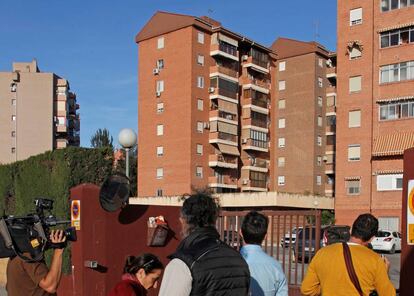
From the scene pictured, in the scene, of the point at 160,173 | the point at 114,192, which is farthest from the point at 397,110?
the point at 114,192

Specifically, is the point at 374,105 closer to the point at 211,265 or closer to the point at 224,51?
the point at 224,51

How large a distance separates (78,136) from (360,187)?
203 feet

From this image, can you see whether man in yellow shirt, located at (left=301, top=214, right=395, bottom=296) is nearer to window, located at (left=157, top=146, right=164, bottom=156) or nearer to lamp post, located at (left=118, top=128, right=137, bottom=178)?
lamp post, located at (left=118, top=128, right=137, bottom=178)

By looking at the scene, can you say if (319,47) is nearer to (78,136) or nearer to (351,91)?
(351,91)

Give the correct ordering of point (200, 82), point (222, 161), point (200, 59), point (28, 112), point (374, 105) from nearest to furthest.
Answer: point (374, 105)
point (200, 59)
point (200, 82)
point (222, 161)
point (28, 112)

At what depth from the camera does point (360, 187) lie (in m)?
39.9

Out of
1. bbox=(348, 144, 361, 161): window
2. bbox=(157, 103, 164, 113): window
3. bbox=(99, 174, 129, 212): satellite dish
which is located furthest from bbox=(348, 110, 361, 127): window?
bbox=(99, 174, 129, 212): satellite dish

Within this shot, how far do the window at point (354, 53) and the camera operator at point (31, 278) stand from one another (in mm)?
38759

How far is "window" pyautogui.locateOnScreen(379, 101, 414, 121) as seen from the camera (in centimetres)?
3762

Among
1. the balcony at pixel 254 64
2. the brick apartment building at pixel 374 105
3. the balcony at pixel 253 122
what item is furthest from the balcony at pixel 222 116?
the brick apartment building at pixel 374 105

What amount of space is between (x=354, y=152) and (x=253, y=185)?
18.5 metres

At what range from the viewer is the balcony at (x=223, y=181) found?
5283 centimetres

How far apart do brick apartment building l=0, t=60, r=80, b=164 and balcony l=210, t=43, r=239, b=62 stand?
28.8 meters

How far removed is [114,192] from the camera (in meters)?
8.09
